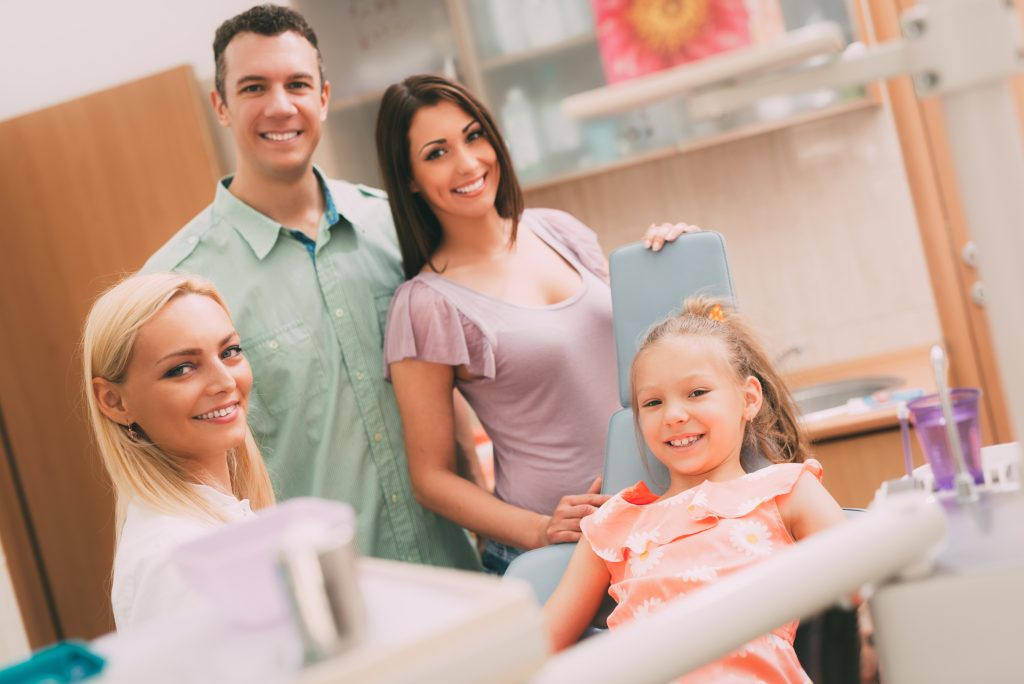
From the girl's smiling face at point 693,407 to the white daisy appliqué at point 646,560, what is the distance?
147 mm

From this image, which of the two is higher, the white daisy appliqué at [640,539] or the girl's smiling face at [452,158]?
the girl's smiling face at [452,158]

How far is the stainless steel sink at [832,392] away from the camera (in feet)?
10.0

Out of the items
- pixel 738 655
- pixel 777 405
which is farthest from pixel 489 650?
pixel 777 405

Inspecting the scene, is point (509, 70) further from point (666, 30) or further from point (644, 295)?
point (644, 295)

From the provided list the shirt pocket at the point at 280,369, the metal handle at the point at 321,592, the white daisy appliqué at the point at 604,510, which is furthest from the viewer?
the shirt pocket at the point at 280,369

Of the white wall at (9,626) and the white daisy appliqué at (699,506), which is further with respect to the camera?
the white wall at (9,626)

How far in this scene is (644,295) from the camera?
1.84 meters

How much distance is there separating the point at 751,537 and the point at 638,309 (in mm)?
480

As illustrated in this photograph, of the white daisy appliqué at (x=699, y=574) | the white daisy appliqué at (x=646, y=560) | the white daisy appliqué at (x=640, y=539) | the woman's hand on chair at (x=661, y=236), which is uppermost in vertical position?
the woman's hand on chair at (x=661, y=236)

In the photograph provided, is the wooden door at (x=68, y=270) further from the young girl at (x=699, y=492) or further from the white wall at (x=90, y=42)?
the young girl at (x=699, y=492)

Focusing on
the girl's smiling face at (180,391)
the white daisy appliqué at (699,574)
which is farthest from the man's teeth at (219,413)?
the white daisy appliqué at (699,574)

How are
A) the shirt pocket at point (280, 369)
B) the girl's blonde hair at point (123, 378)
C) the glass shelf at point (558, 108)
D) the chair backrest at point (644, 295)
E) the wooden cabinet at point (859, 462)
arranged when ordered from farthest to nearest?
the glass shelf at point (558, 108)
the wooden cabinet at point (859, 462)
the shirt pocket at point (280, 369)
the chair backrest at point (644, 295)
the girl's blonde hair at point (123, 378)

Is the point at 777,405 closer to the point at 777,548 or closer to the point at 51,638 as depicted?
the point at 777,548

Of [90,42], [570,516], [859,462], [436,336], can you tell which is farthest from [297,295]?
[90,42]
